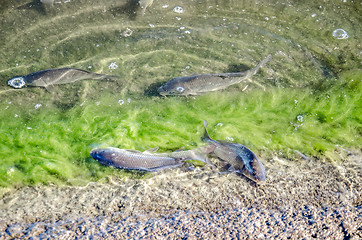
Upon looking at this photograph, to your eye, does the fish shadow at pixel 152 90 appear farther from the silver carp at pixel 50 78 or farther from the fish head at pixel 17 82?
the fish head at pixel 17 82

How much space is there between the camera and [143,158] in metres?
3.70

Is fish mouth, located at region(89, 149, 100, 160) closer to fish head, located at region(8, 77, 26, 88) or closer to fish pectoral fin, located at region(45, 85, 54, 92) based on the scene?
fish pectoral fin, located at region(45, 85, 54, 92)

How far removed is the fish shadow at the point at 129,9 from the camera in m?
6.47

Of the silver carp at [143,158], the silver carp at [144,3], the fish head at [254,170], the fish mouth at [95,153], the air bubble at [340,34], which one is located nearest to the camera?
the fish head at [254,170]

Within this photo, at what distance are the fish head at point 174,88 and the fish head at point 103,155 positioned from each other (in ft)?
4.82

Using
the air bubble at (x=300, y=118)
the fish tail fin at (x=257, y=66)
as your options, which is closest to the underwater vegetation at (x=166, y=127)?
the air bubble at (x=300, y=118)

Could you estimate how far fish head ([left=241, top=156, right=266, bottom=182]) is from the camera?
357cm

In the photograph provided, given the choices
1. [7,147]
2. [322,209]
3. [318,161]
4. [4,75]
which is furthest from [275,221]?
[4,75]

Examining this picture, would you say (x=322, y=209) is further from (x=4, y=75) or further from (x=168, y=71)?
(x=4, y=75)

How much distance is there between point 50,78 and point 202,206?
331 cm

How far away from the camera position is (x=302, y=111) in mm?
4672

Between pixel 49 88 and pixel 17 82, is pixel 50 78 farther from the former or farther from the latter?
pixel 17 82

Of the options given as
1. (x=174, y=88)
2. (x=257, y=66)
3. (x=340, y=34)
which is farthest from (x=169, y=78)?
(x=340, y=34)

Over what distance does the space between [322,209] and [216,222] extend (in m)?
1.22
